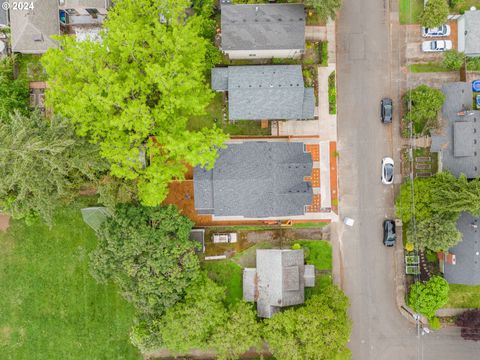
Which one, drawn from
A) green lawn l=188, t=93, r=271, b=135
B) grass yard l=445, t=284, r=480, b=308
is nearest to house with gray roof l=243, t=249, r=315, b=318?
green lawn l=188, t=93, r=271, b=135

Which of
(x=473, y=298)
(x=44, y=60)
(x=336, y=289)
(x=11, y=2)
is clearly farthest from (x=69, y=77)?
(x=473, y=298)

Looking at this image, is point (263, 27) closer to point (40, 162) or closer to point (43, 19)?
point (43, 19)

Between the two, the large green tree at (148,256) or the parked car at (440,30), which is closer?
the large green tree at (148,256)

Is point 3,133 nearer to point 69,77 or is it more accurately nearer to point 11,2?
point 69,77

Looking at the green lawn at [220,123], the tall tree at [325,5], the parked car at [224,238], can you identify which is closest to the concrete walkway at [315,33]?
the tall tree at [325,5]

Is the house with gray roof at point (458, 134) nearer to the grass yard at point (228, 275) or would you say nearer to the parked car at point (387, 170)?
the parked car at point (387, 170)

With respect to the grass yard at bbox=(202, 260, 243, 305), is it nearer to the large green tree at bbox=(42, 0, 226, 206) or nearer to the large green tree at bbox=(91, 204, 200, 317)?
the large green tree at bbox=(91, 204, 200, 317)
